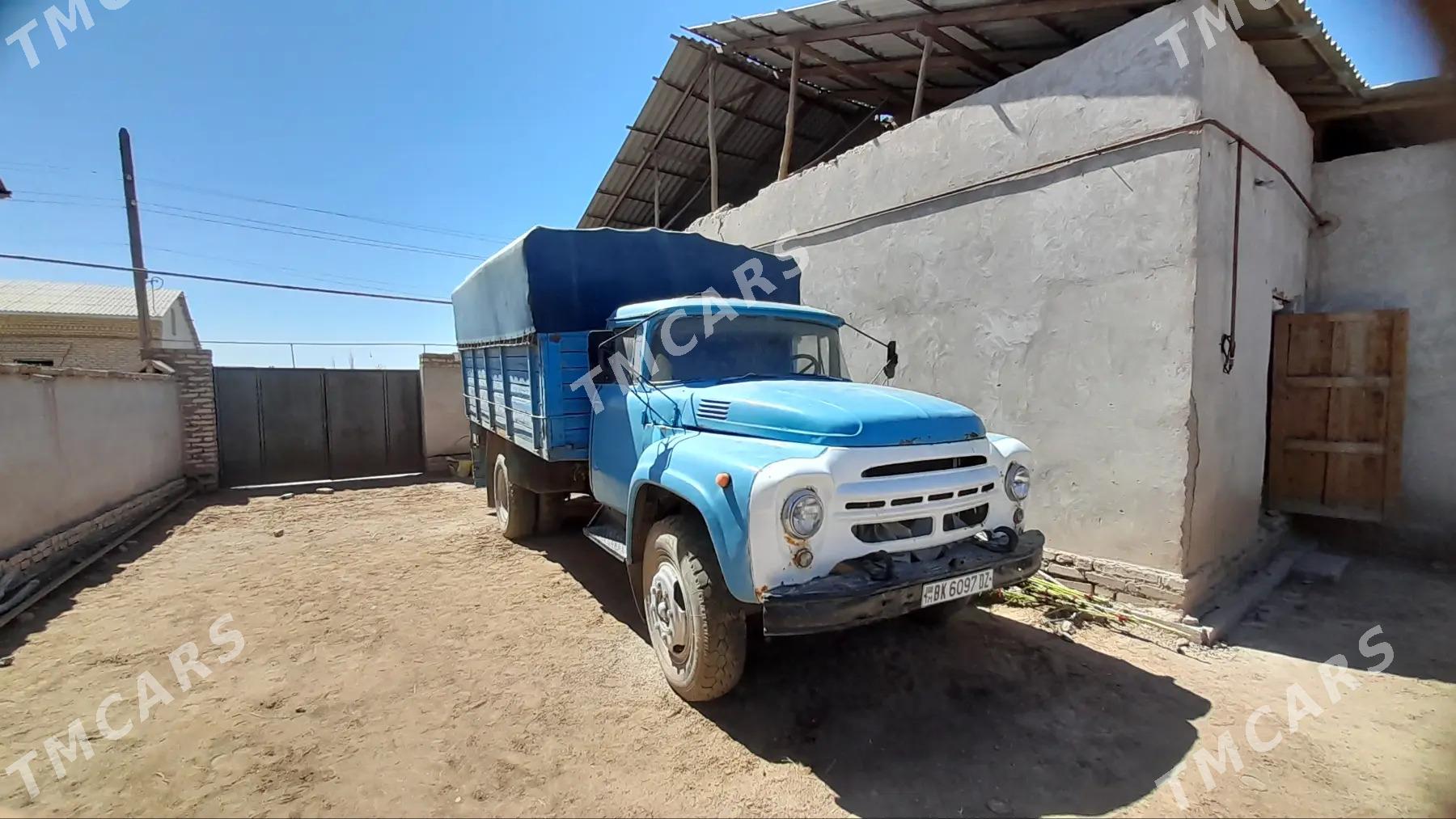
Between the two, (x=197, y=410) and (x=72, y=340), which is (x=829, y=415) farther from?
(x=72, y=340)

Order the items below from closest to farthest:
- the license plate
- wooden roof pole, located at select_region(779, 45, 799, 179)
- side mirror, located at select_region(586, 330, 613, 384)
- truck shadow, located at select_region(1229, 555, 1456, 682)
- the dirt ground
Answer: the dirt ground → the license plate → truck shadow, located at select_region(1229, 555, 1456, 682) → side mirror, located at select_region(586, 330, 613, 384) → wooden roof pole, located at select_region(779, 45, 799, 179)

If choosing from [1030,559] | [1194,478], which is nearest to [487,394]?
[1030,559]

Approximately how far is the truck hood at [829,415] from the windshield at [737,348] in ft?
1.07

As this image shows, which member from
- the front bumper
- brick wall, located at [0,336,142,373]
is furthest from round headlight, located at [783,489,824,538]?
brick wall, located at [0,336,142,373]

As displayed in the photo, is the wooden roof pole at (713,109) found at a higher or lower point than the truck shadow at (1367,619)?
higher

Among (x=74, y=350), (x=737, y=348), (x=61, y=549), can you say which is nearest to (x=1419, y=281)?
(x=737, y=348)

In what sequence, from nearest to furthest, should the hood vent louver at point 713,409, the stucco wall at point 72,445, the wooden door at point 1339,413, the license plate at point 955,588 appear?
the license plate at point 955,588 < the hood vent louver at point 713,409 < the wooden door at point 1339,413 < the stucco wall at point 72,445

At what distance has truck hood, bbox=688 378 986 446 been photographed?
312 centimetres

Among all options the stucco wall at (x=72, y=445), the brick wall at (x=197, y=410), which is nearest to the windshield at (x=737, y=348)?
the stucco wall at (x=72, y=445)

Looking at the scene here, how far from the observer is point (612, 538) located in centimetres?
446

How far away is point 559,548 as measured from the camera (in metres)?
6.46

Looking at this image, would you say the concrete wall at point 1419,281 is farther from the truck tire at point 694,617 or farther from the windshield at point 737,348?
the truck tire at point 694,617

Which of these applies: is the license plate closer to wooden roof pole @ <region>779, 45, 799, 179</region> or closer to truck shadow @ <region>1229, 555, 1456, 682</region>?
truck shadow @ <region>1229, 555, 1456, 682</region>

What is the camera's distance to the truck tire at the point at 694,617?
3.15m
